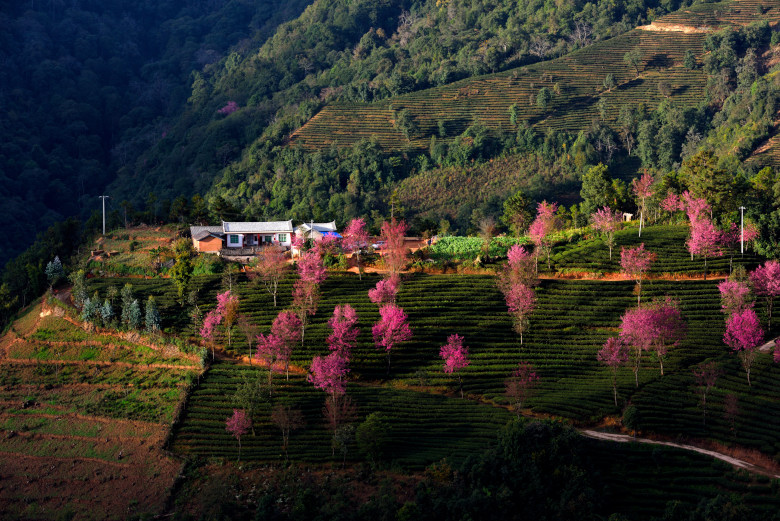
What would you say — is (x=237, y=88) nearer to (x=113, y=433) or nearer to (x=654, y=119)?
(x=654, y=119)

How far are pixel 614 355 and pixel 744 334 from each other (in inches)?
354

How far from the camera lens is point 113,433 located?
50312mm

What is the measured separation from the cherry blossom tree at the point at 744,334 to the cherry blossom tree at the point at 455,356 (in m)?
17.2

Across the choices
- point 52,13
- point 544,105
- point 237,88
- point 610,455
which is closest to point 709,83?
point 544,105

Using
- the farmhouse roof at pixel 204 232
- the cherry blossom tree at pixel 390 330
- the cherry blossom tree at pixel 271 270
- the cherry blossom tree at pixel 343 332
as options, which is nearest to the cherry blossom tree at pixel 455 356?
the cherry blossom tree at pixel 390 330

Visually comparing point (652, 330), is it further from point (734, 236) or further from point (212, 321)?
point (212, 321)

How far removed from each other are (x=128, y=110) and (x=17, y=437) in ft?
377

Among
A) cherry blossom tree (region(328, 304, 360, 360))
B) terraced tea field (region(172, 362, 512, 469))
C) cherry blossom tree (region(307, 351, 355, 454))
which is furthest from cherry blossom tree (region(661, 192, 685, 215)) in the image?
cherry blossom tree (region(307, 351, 355, 454))

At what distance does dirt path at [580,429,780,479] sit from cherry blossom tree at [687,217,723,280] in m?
21.0

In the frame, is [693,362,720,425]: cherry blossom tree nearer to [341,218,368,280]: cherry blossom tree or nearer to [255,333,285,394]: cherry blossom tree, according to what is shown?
[255,333,285,394]: cherry blossom tree

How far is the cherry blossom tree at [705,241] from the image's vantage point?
63375 millimetres

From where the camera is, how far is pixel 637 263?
6131 centimetres

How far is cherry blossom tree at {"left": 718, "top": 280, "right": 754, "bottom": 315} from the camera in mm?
56125

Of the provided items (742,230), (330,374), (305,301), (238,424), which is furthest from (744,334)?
(238,424)
